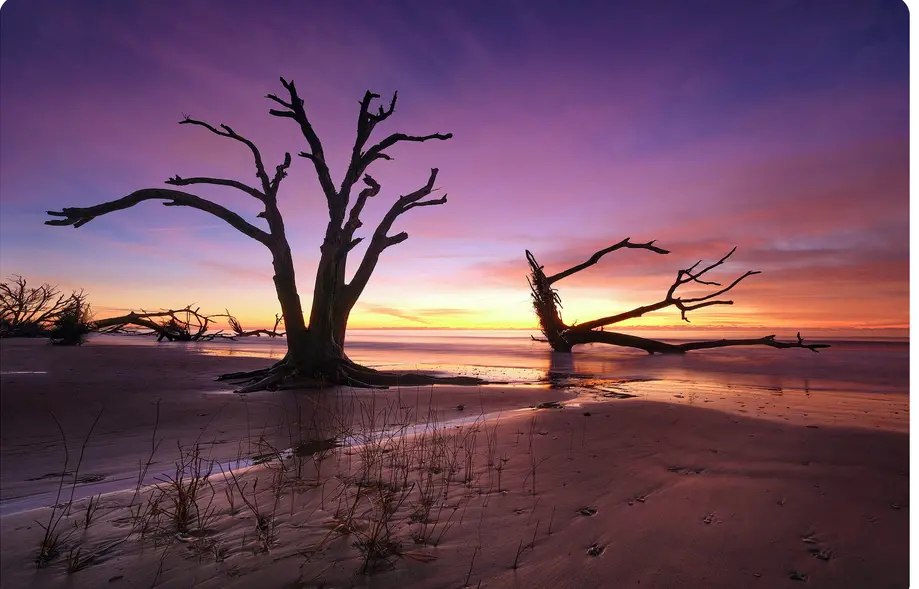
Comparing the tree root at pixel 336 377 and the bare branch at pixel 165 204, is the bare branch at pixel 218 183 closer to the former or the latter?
the bare branch at pixel 165 204

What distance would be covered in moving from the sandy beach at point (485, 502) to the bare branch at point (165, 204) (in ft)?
A: 16.2

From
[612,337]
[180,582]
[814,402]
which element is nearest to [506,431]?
[180,582]

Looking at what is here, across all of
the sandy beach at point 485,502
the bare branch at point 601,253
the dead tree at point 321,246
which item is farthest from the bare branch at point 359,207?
the bare branch at point 601,253

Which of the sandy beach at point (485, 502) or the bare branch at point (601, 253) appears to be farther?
the bare branch at point (601, 253)

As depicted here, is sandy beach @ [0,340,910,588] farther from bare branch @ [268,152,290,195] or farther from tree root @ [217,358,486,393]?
bare branch @ [268,152,290,195]

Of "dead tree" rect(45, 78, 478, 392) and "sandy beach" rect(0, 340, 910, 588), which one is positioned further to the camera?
"dead tree" rect(45, 78, 478, 392)

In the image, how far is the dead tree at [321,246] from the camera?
11242 millimetres

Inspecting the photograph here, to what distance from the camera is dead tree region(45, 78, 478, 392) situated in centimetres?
1124

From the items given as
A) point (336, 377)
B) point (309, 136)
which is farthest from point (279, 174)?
point (336, 377)

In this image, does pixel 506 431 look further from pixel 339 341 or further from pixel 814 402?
pixel 339 341

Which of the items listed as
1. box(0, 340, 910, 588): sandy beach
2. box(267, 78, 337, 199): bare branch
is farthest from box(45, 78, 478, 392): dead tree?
box(0, 340, 910, 588): sandy beach

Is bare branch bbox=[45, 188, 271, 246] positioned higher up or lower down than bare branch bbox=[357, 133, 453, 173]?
lower down

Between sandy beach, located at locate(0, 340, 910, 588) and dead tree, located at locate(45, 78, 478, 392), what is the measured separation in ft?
15.0

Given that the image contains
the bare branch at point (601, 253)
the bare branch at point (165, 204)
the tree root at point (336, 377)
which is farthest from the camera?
the bare branch at point (601, 253)
